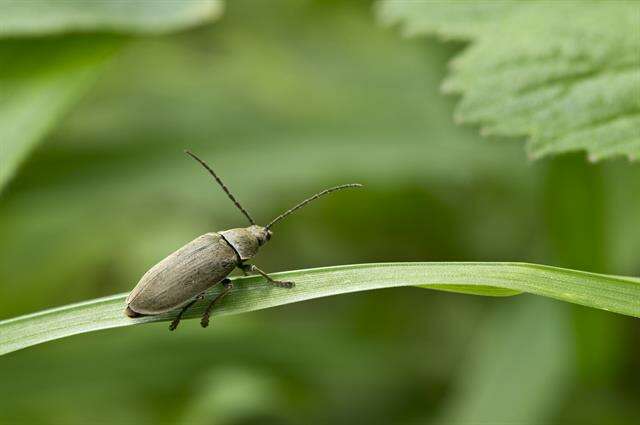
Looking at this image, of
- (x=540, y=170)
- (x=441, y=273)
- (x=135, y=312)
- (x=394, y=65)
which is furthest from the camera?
(x=394, y=65)

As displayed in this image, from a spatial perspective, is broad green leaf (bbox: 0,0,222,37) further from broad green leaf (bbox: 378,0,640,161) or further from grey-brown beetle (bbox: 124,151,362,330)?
broad green leaf (bbox: 378,0,640,161)

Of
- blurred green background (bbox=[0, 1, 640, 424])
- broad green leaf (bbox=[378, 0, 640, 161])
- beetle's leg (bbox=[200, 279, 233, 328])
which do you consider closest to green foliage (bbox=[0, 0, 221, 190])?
blurred green background (bbox=[0, 1, 640, 424])

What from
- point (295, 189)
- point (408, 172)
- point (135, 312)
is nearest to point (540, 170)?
point (408, 172)

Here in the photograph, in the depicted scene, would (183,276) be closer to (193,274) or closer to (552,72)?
(193,274)

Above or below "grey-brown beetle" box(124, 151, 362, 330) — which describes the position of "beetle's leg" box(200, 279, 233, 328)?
below

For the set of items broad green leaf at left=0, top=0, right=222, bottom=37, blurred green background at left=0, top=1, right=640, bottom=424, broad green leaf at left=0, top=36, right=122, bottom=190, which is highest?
broad green leaf at left=0, top=0, right=222, bottom=37

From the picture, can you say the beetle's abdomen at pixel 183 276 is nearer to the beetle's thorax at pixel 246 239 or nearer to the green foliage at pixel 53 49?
the beetle's thorax at pixel 246 239

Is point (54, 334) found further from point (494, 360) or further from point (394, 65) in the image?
point (394, 65)

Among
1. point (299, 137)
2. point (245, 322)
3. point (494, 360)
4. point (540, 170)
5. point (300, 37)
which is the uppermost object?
point (300, 37)
